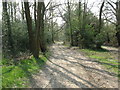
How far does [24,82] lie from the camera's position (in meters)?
5.33

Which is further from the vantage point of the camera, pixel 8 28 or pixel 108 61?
pixel 8 28

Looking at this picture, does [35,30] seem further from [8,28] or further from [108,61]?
[108,61]

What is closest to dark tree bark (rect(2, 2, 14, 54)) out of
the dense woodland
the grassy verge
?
the dense woodland

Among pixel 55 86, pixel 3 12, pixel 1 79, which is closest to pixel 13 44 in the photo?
pixel 3 12

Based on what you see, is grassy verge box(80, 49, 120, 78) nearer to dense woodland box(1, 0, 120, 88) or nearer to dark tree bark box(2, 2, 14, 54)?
dense woodland box(1, 0, 120, 88)

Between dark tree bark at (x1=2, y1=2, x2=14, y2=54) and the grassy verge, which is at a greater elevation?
dark tree bark at (x1=2, y1=2, x2=14, y2=54)

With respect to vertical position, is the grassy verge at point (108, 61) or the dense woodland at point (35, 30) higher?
the dense woodland at point (35, 30)

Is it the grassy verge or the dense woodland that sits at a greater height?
the dense woodland

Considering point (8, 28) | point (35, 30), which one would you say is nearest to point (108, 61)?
point (35, 30)

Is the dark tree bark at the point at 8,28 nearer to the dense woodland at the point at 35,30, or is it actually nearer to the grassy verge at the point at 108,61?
the dense woodland at the point at 35,30

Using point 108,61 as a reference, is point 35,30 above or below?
above

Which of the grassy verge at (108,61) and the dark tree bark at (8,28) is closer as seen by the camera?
the grassy verge at (108,61)

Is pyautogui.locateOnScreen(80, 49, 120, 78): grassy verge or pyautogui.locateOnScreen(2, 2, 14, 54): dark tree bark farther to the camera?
pyautogui.locateOnScreen(2, 2, 14, 54): dark tree bark

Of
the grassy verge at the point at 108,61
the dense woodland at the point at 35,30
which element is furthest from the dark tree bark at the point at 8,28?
the grassy verge at the point at 108,61
